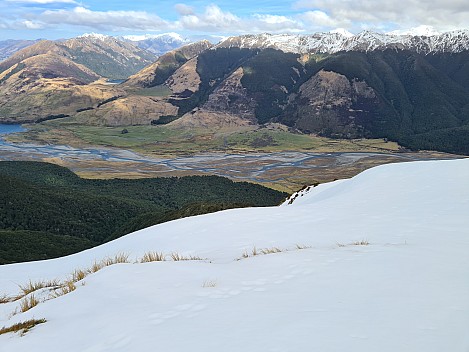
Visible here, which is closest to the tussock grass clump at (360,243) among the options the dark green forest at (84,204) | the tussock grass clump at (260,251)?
the tussock grass clump at (260,251)

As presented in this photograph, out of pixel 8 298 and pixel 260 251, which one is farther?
pixel 8 298

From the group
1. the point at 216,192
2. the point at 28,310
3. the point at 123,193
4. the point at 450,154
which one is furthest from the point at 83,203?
the point at 450,154

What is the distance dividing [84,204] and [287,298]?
322ft

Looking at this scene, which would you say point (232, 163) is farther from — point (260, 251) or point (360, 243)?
point (360, 243)

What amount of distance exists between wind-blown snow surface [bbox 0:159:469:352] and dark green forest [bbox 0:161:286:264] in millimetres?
44927

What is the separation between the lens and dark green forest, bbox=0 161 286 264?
64.6 meters

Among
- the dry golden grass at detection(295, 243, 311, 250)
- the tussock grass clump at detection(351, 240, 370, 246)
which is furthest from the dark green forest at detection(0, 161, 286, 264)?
the tussock grass clump at detection(351, 240, 370, 246)

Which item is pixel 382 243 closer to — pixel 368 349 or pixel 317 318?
pixel 317 318

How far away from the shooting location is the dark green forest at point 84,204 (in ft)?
212

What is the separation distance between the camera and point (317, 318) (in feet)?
20.1

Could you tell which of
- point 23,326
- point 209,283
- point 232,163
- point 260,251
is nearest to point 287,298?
point 209,283

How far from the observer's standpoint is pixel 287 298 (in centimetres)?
724

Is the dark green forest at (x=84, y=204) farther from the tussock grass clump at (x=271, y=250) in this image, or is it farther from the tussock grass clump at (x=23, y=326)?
the tussock grass clump at (x=23, y=326)

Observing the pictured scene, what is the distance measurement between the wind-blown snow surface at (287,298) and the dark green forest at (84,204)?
4493cm
